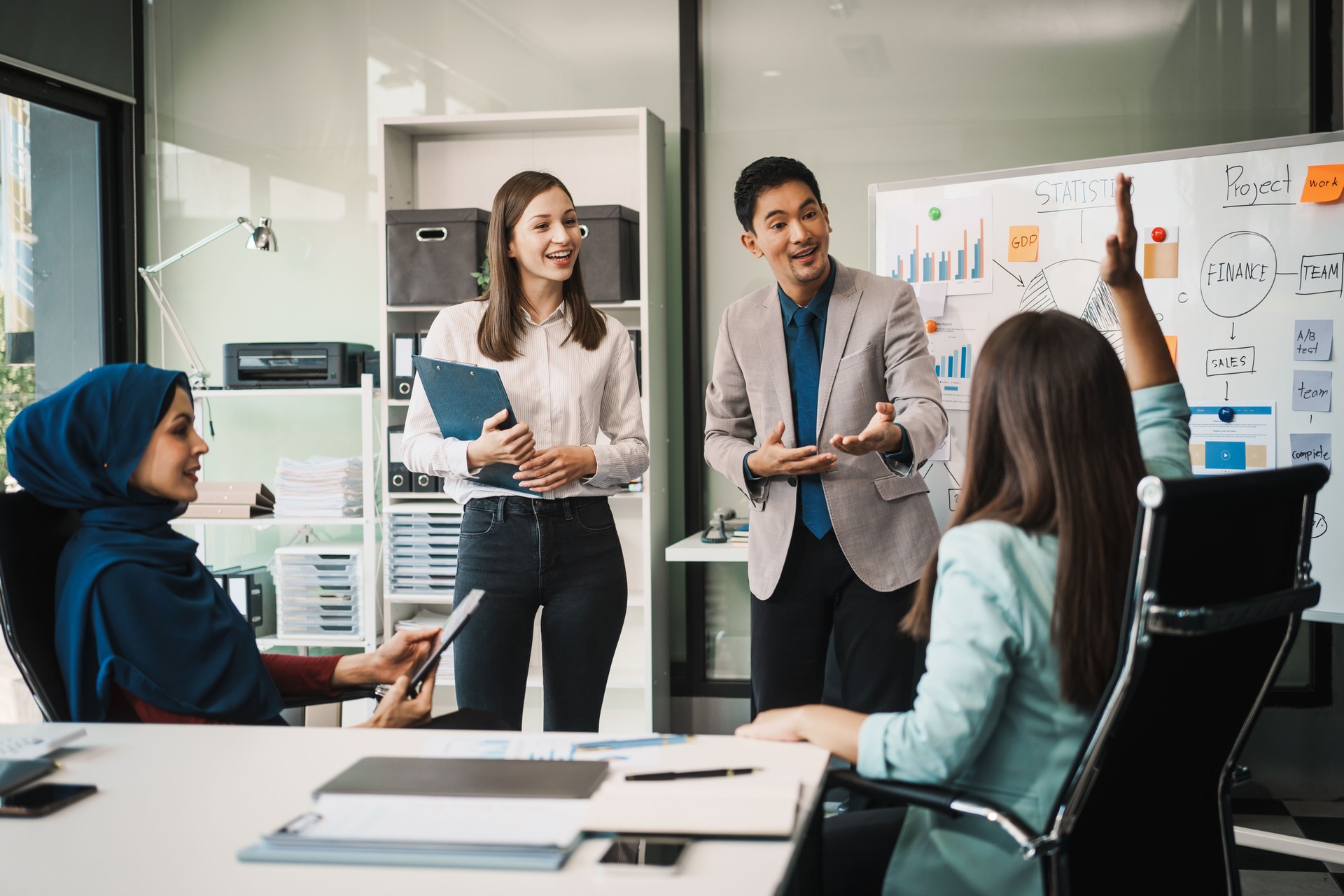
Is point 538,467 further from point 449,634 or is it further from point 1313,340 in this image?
point 1313,340

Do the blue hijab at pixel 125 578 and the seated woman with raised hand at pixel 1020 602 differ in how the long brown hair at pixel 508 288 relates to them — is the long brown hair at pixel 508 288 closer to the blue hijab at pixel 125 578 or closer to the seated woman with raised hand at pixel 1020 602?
the blue hijab at pixel 125 578

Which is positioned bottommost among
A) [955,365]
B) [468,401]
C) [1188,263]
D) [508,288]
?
[468,401]

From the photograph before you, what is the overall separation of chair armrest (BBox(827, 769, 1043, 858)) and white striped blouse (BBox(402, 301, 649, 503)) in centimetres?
111

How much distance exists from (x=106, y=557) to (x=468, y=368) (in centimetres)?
72

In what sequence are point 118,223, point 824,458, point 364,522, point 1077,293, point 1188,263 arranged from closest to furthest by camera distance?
1. point 824,458
2. point 1188,263
3. point 1077,293
4. point 364,522
5. point 118,223

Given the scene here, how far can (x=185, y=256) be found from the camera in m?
4.14


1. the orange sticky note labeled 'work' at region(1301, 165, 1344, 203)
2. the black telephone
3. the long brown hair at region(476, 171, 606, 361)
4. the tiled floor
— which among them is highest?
the orange sticky note labeled 'work' at region(1301, 165, 1344, 203)

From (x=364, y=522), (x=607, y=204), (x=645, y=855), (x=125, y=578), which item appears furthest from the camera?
(x=607, y=204)

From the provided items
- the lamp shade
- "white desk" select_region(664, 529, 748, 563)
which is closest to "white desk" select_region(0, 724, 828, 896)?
"white desk" select_region(664, 529, 748, 563)

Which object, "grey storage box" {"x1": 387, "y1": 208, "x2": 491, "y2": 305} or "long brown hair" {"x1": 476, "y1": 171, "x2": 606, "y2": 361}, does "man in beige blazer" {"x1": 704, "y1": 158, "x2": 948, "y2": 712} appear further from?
"grey storage box" {"x1": 387, "y1": 208, "x2": 491, "y2": 305}

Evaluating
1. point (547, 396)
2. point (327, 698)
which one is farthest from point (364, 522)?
point (327, 698)

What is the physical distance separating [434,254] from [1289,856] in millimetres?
3054

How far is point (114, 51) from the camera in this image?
4043 mm

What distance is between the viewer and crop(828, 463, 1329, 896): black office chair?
1.03m
